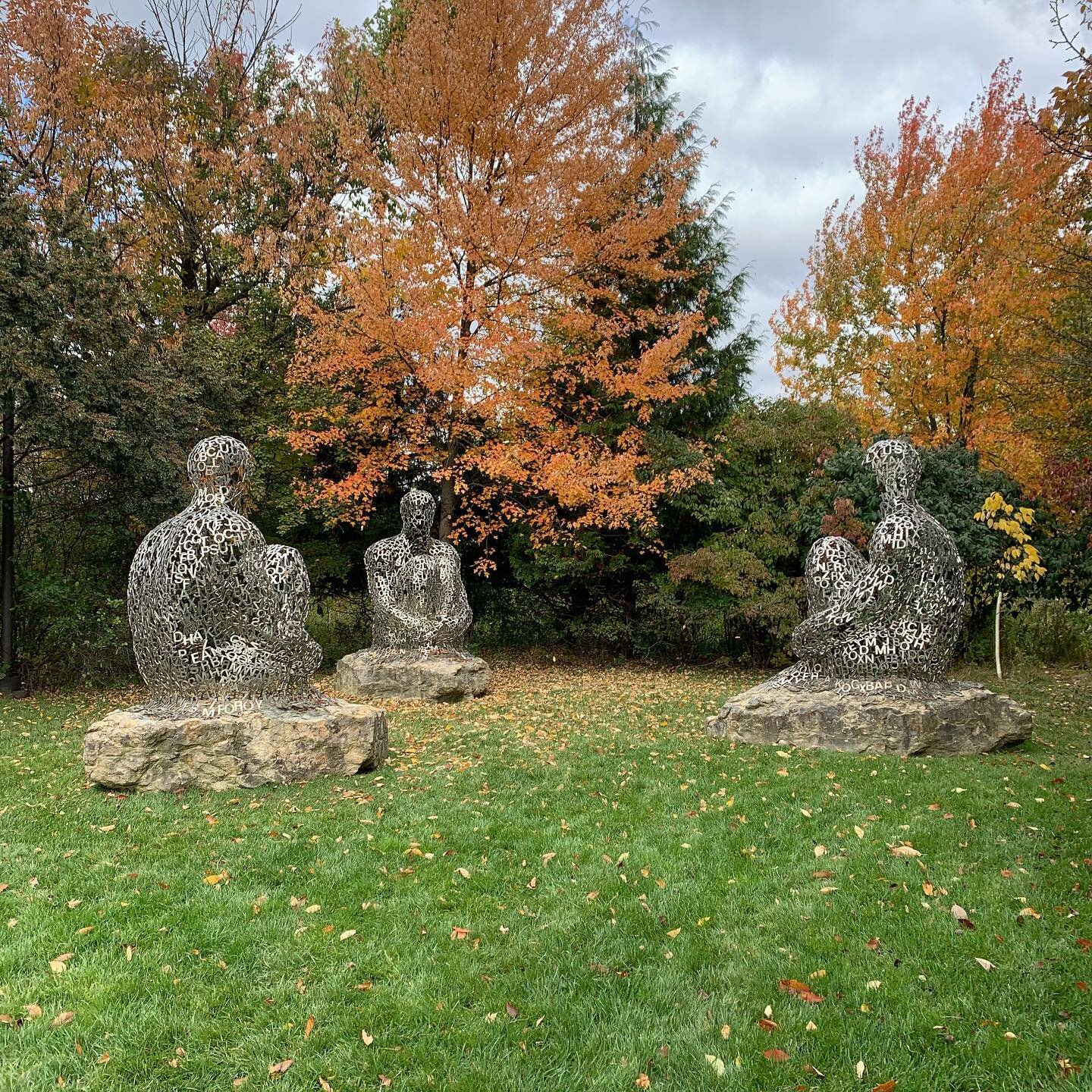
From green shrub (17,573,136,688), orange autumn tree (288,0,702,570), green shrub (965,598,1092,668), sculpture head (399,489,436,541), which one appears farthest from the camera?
green shrub (965,598,1092,668)

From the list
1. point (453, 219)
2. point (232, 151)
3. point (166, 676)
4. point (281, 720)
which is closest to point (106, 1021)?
point (281, 720)

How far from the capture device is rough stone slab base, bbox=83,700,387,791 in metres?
5.62

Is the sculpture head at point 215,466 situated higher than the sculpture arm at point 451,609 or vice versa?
the sculpture head at point 215,466

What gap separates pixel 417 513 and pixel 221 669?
4.70m

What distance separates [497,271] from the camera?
12.1 m

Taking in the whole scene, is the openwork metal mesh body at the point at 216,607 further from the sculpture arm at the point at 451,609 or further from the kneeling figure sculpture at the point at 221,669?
the sculpture arm at the point at 451,609

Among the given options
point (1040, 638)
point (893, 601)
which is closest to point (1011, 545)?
point (1040, 638)

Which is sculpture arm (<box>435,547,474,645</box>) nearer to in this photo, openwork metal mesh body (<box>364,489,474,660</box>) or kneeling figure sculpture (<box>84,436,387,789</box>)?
openwork metal mesh body (<box>364,489,474,660</box>)

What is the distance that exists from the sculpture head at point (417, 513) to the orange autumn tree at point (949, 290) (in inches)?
325

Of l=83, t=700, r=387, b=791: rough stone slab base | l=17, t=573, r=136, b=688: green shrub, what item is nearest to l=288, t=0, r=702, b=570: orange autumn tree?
l=17, t=573, r=136, b=688: green shrub

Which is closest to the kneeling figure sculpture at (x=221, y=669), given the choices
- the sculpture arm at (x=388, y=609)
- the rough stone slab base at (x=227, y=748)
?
the rough stone slab base at (x=227, y=748)

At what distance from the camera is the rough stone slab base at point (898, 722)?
6520 millimetres

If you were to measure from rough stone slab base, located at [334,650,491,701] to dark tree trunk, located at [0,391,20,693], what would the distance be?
446 centimetres

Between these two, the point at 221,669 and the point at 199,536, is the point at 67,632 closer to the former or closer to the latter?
the point at 221,669
